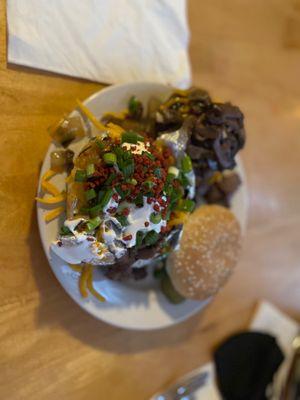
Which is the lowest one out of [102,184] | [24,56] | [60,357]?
[60,357]

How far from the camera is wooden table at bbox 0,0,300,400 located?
1.03 m

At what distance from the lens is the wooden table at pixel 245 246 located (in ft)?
3.38

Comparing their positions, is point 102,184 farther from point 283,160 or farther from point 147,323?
point 283,160

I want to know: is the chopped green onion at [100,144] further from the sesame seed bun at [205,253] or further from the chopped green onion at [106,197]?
the sesame seed bun at [205,253]

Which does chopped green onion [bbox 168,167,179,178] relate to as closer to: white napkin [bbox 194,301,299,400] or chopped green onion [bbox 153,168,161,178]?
chopped green onion [bbox 153,168,161,178]

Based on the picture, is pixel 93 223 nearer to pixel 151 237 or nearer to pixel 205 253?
pixel 151 237

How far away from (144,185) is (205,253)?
0.35m

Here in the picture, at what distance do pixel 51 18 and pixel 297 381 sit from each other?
142 cm

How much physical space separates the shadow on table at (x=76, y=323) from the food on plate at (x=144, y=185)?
11cm

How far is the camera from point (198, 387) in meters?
1.35

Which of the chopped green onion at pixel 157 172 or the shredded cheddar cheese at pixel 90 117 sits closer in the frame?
the chopped green onion at pixel 157 172

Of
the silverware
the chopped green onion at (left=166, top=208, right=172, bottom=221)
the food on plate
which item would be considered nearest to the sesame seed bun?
the food on plate

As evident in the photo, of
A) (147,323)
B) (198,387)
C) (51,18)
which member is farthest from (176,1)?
(198,387)

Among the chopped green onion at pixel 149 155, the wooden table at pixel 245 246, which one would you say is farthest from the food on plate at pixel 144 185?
the wooden table at pixel 245 246
